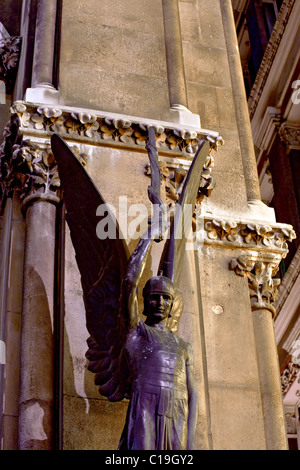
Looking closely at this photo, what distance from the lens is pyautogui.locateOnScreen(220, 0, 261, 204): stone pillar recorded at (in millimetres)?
10547

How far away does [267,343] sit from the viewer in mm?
9633

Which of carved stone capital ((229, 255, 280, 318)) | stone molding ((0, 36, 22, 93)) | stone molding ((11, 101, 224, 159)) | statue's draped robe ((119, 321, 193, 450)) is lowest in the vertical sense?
statue's draped robe ((119, 321, 193, 450))

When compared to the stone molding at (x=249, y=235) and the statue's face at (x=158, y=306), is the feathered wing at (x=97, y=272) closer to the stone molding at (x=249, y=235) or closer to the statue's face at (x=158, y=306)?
the statue's face at (x=158, y=306)

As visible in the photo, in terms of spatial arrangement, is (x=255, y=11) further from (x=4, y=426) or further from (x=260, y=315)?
(x=4, y=426)

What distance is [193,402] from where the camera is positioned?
6855 millimetres

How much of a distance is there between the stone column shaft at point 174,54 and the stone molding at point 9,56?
1822 millimetres

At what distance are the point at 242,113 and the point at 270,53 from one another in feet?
43.0

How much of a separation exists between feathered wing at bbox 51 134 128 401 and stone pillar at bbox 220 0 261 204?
299 cm

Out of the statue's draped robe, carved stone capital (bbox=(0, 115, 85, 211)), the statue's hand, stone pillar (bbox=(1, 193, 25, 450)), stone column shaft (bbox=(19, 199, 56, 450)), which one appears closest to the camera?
the statue's draped robe

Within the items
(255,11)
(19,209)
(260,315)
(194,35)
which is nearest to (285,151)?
(255,11)

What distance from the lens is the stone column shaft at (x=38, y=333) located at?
7312mm

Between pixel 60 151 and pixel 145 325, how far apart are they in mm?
1815

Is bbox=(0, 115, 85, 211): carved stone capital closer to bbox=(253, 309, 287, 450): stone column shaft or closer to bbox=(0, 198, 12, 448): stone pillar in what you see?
bbox=(0, 198, 12, 448): stone pillar

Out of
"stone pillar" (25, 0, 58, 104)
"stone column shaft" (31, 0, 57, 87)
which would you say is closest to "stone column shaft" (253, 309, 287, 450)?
"stone pillar" (25, 0, 58, 104)
